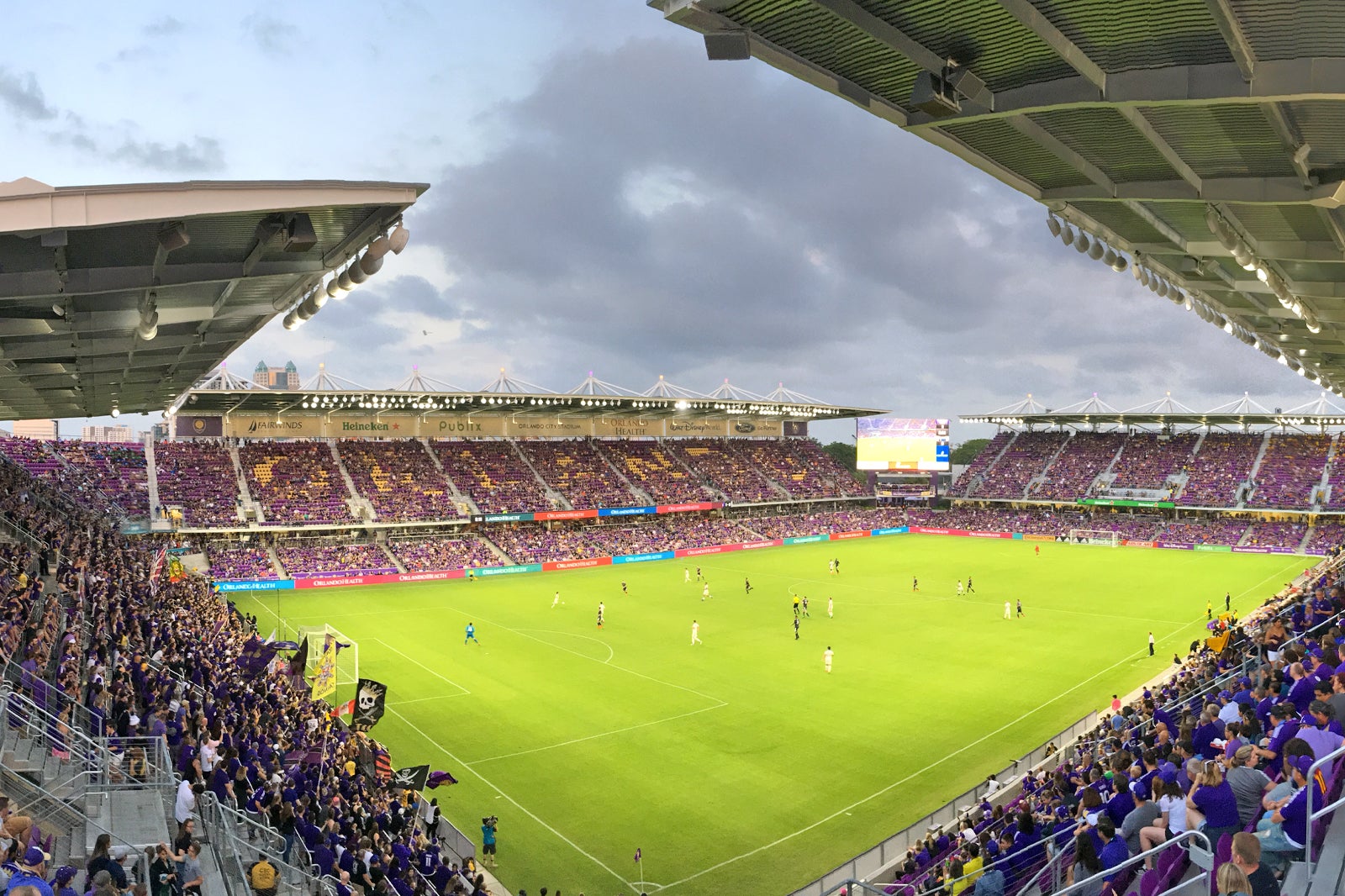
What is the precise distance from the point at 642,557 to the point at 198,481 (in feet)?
106

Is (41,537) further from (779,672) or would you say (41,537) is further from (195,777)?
(779,672)

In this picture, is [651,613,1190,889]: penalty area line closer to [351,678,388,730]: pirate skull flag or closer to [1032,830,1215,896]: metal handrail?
[351,678,388,730]: pirate skull flag

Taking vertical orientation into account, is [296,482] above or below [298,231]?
below

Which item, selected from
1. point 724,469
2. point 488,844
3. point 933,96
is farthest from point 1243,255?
point 724,469

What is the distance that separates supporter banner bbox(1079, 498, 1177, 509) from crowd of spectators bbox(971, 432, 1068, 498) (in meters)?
7.54

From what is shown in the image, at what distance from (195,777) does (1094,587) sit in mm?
52219

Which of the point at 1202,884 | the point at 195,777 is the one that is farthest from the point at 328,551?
the point at 1202,884

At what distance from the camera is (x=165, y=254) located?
11641mm

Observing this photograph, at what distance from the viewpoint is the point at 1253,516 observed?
7750cm

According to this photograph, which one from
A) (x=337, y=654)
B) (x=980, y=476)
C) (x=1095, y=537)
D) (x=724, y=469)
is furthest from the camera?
(x=980, y=476)

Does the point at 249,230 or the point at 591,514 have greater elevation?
the point at 249,230

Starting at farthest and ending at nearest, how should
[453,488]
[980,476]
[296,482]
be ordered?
[980,476] → [453,488] → [296,482]

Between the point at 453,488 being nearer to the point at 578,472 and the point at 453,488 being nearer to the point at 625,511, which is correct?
the point at 578,472

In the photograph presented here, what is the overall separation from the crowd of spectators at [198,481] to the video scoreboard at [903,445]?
2278 inches
